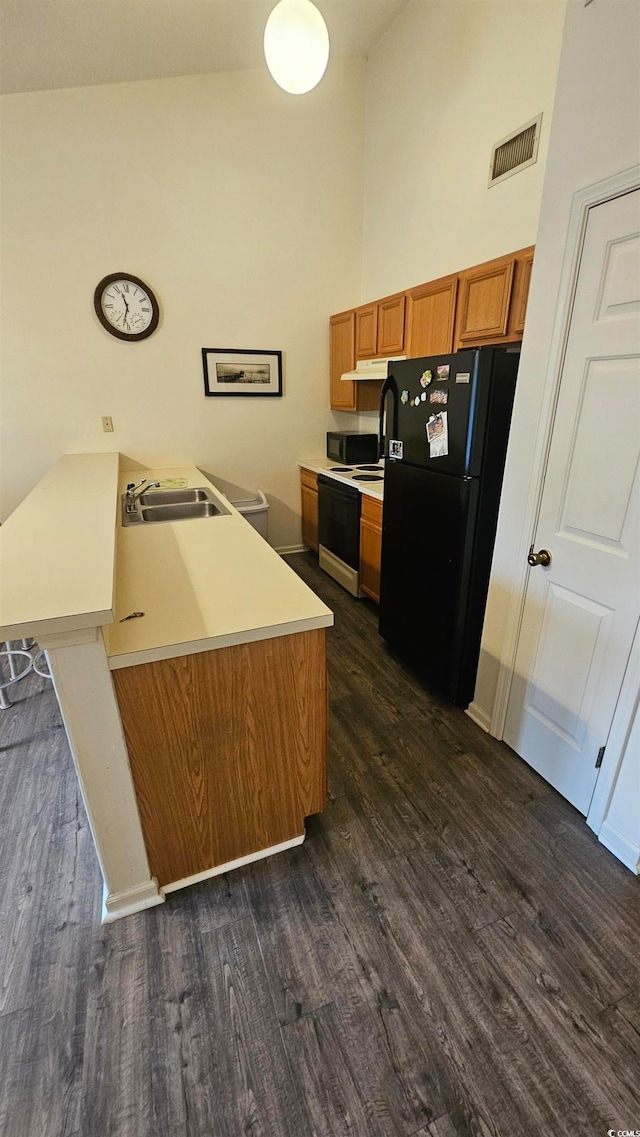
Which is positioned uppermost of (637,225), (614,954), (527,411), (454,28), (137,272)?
(454,28)

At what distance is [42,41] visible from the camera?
8.04 feet

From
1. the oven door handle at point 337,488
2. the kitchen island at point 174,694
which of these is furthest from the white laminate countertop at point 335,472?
the kitchen island at point 174,694

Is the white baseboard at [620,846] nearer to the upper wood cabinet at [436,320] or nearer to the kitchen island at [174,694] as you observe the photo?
the kitchen island at [174,694]

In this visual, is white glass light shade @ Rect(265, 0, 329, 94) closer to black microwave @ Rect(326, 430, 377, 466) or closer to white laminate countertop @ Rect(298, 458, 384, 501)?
white laminate countertop @ Rect(298, 458, 384, 501)

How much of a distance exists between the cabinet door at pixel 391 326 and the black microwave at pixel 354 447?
70 centimetres

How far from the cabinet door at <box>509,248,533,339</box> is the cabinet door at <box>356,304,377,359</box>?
135cm

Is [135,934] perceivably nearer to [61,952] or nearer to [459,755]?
[61,952]

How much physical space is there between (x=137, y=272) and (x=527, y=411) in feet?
9.75

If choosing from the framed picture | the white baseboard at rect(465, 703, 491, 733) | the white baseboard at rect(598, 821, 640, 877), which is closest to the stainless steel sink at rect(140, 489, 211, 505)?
the framed picture

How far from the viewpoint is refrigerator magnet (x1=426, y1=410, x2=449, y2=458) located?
78.0 inches

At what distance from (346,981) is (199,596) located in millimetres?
1109

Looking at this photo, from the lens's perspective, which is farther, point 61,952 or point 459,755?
point 459,755

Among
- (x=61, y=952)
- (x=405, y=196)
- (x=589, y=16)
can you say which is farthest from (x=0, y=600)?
(x=405, y=196)

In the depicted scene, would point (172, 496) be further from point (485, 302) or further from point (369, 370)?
point (485, 302)
